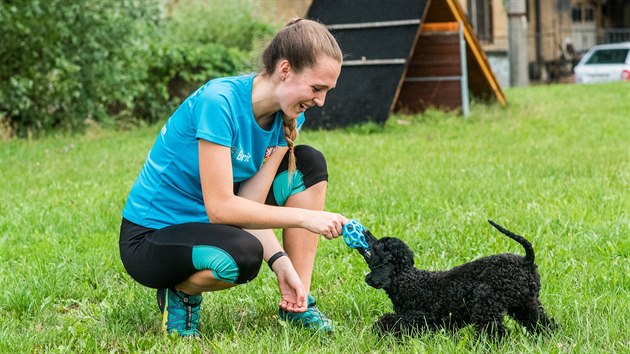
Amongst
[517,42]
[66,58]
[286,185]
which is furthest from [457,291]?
[517,42]

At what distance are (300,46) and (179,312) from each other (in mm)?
1146

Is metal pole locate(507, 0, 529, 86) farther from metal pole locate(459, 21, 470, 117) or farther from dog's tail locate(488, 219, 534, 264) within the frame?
dog's tail locate(488, 219, 534, 264)

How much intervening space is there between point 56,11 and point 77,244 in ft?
24.4

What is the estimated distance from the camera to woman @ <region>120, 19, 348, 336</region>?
312 cm

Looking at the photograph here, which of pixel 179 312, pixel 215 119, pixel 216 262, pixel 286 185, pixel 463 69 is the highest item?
pixel 215 119

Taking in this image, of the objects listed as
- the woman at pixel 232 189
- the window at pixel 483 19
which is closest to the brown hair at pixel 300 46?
the woman at pixel 232 189

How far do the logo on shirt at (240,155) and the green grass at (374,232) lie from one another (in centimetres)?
67

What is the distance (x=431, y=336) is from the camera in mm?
3127

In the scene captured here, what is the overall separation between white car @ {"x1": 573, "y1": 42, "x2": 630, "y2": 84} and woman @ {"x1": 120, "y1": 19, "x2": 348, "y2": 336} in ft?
70.8

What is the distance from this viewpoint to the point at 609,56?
24.7 meters

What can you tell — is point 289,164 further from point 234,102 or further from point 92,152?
point 92,152

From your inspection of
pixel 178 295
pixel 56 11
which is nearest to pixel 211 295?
pixel 178 295

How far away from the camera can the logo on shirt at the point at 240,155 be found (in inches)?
129

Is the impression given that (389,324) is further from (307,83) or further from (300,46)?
(300,46)
